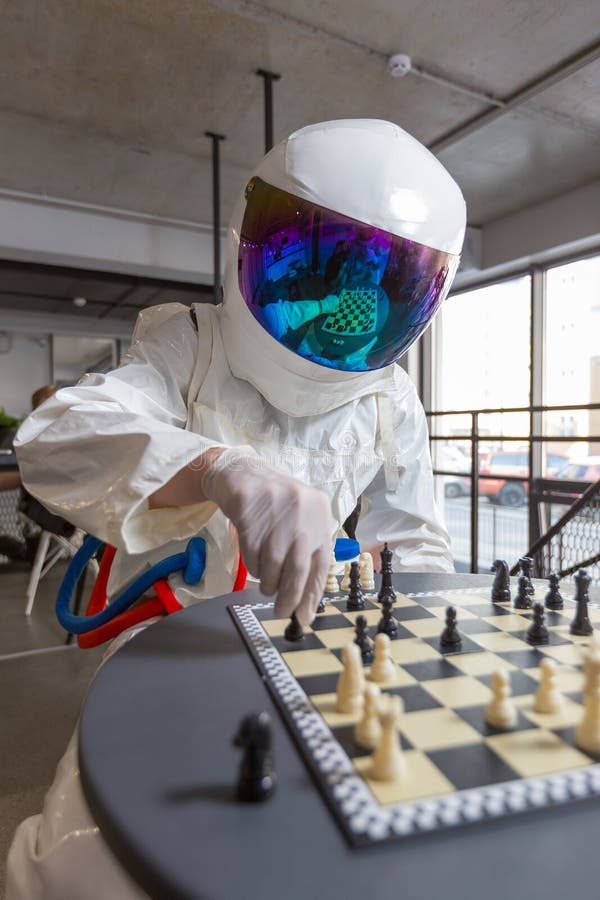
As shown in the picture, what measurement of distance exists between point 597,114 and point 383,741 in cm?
370

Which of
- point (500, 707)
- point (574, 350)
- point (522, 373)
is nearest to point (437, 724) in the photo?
point (500, 707)

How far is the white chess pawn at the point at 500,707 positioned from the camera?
490mm

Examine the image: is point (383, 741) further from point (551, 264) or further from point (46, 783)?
point (551, 264)

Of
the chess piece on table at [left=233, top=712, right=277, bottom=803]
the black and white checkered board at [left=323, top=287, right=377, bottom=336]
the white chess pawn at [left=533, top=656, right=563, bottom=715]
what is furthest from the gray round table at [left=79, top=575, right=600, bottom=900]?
the black and white checkered board at [left=323, top=287, right=377, bottom=336]

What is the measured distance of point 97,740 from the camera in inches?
19.1

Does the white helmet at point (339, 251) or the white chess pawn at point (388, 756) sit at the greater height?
the white helmet at point (339, 251)

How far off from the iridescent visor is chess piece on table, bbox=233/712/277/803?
645mm

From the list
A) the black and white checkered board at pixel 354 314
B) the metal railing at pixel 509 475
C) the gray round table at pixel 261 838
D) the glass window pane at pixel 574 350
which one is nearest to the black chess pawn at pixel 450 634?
the gray round table at pixel 261 838

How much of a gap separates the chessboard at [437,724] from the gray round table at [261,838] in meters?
0.01

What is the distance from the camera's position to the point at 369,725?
0.46 meters

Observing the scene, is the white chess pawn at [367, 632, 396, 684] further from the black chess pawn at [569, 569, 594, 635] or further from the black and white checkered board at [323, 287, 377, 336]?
the black and white checkered board at [323, 287, 377, 336]

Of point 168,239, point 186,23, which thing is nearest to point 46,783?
point 186,23

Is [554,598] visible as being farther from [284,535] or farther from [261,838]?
[261,838]

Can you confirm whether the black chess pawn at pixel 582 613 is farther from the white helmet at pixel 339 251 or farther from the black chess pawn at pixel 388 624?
the white helmet at pixel 339 251
